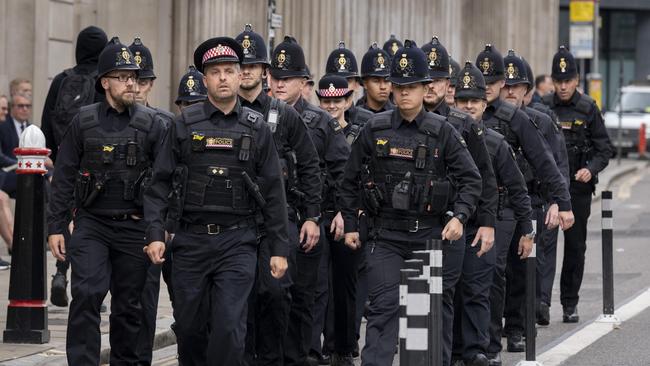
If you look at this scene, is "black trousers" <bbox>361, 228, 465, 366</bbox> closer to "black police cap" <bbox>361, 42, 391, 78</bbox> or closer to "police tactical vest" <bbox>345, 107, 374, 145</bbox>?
"police tactical vest" <bbox>345, 107, 374, 145</bbox>

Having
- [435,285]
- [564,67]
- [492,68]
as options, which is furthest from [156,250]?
[564,67]

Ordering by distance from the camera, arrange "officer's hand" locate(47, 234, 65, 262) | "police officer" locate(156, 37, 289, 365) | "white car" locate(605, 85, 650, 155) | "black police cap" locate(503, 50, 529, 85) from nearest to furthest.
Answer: "police officer" locate(156, 37, 289, 365) → "officer's hand" locate(47, 234, 65, 262) → "black police cap" locate(503, 50, 529, 85) → "white car" locate(605, 85, 650, 155)

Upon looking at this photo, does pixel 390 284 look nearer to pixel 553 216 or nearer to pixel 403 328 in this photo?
pixel 403 328

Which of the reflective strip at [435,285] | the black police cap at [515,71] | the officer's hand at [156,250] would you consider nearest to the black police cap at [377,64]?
the black police cap at [515,71]

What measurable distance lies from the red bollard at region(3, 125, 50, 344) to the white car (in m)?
34.9

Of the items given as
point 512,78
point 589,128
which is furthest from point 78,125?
point 589,128

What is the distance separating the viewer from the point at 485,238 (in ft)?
34.6


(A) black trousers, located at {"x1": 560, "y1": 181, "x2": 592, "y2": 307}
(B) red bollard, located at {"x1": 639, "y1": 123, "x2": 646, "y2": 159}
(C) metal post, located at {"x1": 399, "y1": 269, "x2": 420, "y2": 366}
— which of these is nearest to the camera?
(C) metal post, located at {"x1": 399, "y1": 269, "x2": 420, "y2": 366}

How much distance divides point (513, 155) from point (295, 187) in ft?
6.28

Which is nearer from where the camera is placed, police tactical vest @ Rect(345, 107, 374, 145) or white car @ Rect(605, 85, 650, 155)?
police tactical vest @ Rect(345, 107, 374, 145)

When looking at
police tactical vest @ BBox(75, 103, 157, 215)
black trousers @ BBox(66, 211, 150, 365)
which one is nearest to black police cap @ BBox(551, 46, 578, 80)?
police tactical vest @ BBox(75, 103, 157, 215)

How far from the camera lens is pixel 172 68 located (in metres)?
23.0

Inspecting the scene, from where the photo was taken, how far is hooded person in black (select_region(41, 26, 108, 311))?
13.3 metres

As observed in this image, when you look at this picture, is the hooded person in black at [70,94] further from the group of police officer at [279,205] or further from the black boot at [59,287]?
the group of police officer at [279,205]
